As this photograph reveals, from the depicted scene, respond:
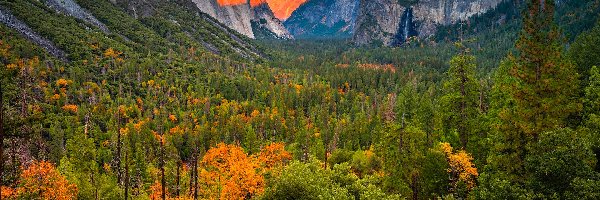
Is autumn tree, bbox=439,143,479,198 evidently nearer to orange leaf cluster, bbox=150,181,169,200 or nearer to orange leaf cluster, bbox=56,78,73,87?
orange leaf cluster, bbox=150,181,169,200

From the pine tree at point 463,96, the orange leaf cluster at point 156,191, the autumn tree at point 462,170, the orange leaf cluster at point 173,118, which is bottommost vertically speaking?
the orange leaf cluster at point 173,118

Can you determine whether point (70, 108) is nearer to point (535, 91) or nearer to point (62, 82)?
point (62, 82)

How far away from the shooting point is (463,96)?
41844 millimetres

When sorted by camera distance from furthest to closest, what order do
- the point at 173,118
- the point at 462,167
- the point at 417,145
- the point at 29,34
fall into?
1. the point at 29,34
2. the point at 173,118
3. the point at 417,145
4. the point at 462,167

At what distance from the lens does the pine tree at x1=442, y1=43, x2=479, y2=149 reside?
42.1m

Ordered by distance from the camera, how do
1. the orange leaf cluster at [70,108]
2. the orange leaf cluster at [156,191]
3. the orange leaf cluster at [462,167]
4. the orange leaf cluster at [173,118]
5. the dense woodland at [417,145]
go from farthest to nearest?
the orange leaf cluster at [173,118], the orange leaf cluster at [70,108], the orange leaf cluster at [156,191], the orange leaf cluster at [462,167], the dense woodland at [417,145]

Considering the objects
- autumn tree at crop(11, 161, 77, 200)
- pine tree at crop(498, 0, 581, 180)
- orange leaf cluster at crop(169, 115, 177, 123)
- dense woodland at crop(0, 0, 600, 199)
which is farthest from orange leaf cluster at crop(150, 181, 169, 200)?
orange leaf cluster at crop(169, 115, 177, 123)

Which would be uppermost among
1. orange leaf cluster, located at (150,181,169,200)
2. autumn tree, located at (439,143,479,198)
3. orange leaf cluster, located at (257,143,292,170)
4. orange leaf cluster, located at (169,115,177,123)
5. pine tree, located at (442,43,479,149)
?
pine tree, located at (442,43,479,149)

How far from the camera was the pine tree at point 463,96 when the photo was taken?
1658 inches

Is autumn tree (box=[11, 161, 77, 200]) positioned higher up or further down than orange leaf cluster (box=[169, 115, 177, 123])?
higher up

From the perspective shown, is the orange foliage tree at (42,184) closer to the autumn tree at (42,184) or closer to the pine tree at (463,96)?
the autumn tree at (42,184)

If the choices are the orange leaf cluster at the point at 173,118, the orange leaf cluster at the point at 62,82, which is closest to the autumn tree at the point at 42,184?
the orange leaf cluster at the point at 173,118

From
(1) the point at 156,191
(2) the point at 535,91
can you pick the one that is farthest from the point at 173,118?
(2) the point at 535,91

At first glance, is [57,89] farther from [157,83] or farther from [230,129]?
[230,129]
